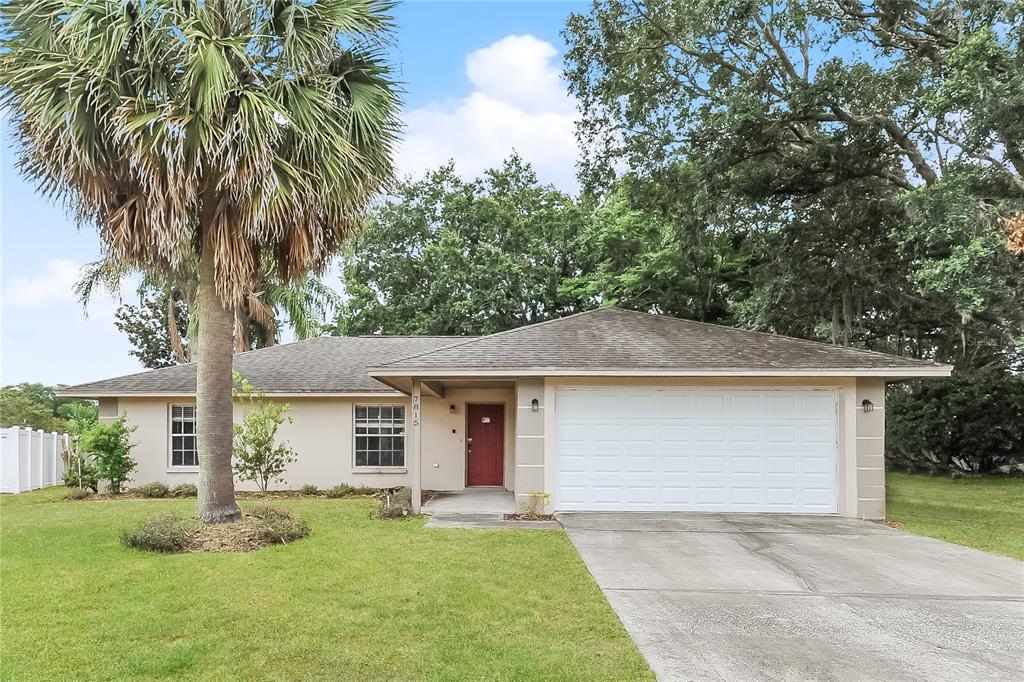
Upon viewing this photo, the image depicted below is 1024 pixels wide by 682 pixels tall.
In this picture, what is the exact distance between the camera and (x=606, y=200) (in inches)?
1034

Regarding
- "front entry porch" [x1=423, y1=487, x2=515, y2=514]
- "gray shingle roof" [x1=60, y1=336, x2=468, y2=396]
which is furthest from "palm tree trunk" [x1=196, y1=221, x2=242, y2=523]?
"gray shingle roof" [x1=60, y1=336, x2=468, y2=396]

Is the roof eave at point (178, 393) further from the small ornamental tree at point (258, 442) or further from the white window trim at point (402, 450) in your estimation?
the white window trim at point (402, 450)

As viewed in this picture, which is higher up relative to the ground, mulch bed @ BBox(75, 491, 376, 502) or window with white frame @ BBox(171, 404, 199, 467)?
window with white frame @ BBox(171, 404, 199, 467)

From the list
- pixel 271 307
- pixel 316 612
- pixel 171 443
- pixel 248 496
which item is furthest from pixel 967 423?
pixel 271 307

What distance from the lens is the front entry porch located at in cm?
1172

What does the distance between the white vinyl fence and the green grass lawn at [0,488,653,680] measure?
848 cm

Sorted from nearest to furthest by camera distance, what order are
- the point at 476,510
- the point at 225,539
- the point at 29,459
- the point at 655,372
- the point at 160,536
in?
1. the point at 160,536
2. the point at 225,539
3. the point at 655,372
4. the point at 476,510
5. the point at 29,459

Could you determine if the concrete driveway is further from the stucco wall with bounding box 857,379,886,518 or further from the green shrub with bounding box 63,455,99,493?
the green shrub with bounding box 63,455,99,493

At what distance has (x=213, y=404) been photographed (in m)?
8.95

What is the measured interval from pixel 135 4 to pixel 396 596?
7.68 m

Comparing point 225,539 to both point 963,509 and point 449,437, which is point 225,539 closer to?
point 449,437

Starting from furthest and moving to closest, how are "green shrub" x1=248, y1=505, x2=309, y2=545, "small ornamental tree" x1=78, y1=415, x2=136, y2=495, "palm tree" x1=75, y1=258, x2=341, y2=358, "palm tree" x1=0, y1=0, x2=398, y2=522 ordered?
"palm tree" x1=75, y1=258, x2=341, y2=358, "small ornamental tree" x1=78, y1=415, x2=136, y2=495, "green shrub" x1=248, y1=505, x2=309, y2=545, "palm tree" x1=0, y1=0, x2=398, y2=522

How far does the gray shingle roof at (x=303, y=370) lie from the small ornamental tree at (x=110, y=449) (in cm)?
110

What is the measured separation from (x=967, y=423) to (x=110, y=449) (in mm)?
21935
